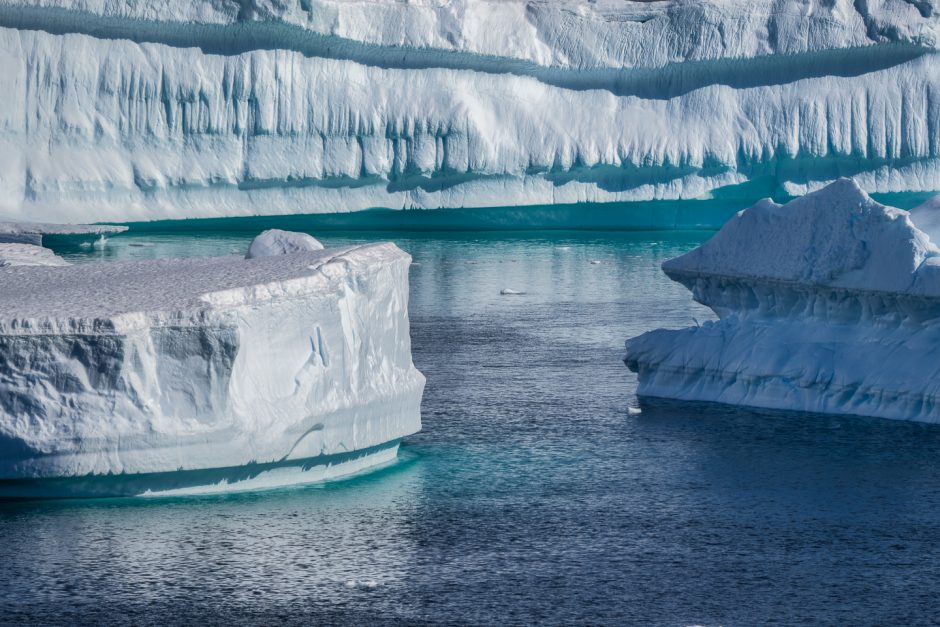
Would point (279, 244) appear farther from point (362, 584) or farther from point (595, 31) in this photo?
point (595, 31)

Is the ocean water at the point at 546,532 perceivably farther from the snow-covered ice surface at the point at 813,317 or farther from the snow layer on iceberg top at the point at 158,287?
the snow layer on iceberg top at the point at 158,287

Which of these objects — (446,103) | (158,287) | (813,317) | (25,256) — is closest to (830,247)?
(813,317)

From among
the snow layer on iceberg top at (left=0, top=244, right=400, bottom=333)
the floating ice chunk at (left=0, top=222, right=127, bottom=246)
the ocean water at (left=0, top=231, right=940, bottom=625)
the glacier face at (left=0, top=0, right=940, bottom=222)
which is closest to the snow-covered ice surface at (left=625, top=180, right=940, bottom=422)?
the ocean water at (left=0, top=231, right=940, bottom=625)

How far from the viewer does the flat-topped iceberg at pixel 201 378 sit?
3.82 m

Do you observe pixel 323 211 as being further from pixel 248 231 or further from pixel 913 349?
pixel 913 349

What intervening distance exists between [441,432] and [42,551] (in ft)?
6.30

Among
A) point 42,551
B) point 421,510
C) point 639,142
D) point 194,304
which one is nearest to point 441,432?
point 421,510

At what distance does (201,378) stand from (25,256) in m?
3.82

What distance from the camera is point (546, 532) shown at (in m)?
3.93

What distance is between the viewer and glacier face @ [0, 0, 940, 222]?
1253cm

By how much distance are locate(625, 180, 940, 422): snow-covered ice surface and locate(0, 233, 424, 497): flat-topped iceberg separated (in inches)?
68.0

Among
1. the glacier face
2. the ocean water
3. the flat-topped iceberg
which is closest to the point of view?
the ocean water

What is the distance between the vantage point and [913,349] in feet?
18.0

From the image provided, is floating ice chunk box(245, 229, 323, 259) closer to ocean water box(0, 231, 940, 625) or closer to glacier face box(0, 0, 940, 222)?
ocean water box(0, 231, 940, 625)
